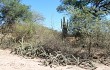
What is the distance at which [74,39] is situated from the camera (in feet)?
62.9

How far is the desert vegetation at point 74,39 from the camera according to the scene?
1609 centimetres

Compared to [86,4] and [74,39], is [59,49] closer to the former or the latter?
[74,39]

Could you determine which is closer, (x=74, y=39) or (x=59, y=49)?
(x=59, y=49)

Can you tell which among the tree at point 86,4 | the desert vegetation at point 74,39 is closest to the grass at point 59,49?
the desert vegetation at point 74,39

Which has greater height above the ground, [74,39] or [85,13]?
[85,13]

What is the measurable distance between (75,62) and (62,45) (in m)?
3.22

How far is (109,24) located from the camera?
16234mm

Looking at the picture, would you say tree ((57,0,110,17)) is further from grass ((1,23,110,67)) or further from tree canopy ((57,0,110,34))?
grass ((1,23,110,67))

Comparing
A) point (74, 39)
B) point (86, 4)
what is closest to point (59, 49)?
point (74, 39)

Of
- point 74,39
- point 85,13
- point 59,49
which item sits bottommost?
point 59,49

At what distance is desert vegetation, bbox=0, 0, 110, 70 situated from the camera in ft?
52.8

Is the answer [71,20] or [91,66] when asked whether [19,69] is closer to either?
[91,66]

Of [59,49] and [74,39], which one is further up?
[74,39]

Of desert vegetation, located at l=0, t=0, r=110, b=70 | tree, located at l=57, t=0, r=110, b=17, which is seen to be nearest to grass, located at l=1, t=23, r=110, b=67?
desert vegetation, located at l=0, t=0, r=110, b=70
